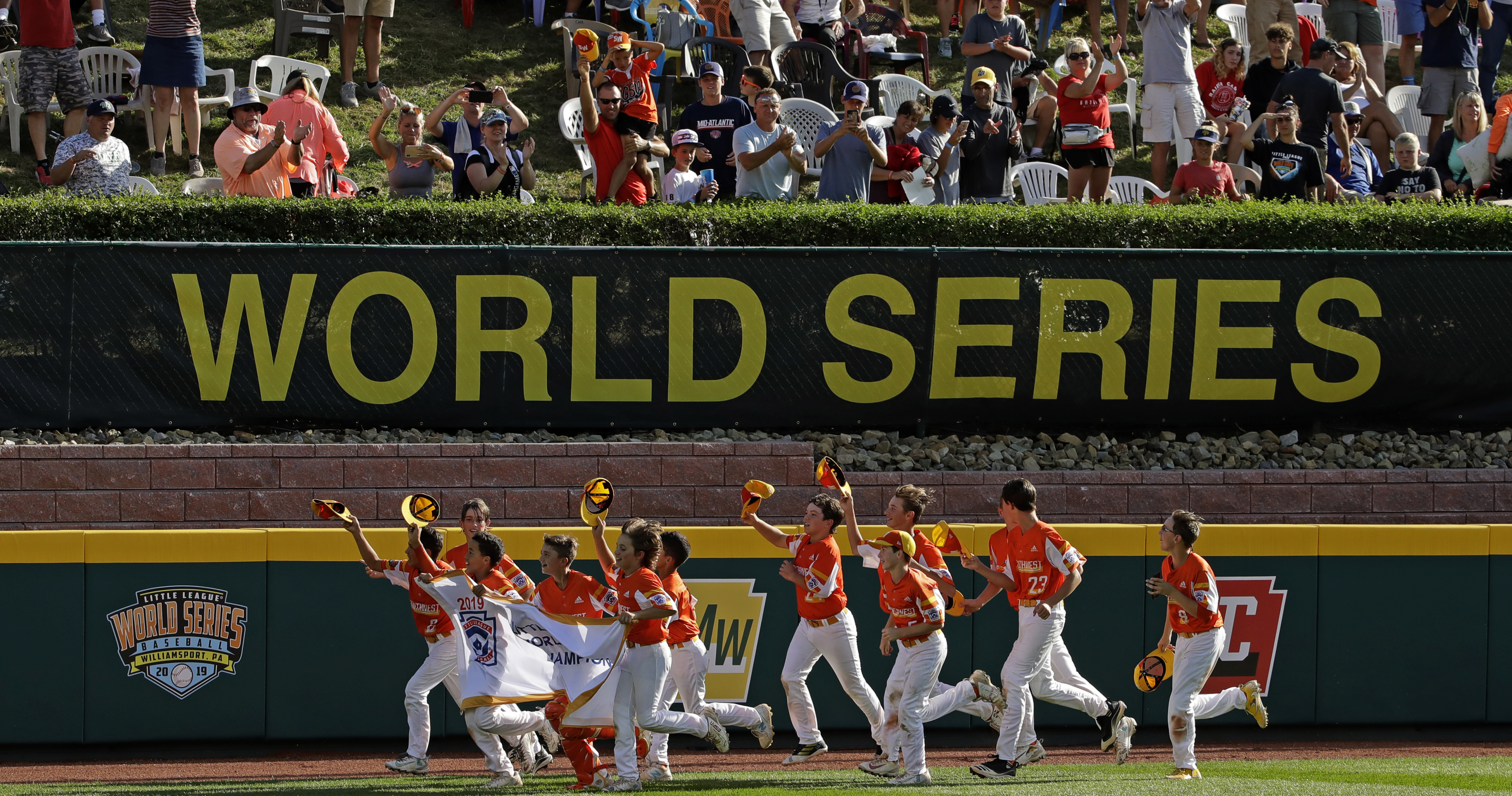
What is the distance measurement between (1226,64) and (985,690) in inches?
391

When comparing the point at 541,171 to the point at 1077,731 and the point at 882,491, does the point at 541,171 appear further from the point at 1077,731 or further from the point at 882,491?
the point at 1077,731

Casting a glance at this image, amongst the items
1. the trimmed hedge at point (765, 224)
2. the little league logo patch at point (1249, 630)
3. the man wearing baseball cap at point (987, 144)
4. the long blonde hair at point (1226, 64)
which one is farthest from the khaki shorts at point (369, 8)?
the little league logo patch at point (1249, 630)

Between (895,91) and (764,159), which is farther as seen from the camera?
(895,91)

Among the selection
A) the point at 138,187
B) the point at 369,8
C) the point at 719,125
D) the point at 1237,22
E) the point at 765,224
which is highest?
the point at 1237,22

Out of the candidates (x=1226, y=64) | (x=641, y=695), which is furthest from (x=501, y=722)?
(x=1226, y=64)

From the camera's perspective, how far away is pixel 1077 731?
10219 mm

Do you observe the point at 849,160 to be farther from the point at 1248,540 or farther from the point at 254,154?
the point at 254,154

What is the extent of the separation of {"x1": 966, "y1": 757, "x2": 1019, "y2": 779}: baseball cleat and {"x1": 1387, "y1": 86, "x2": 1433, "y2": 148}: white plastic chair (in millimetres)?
12633

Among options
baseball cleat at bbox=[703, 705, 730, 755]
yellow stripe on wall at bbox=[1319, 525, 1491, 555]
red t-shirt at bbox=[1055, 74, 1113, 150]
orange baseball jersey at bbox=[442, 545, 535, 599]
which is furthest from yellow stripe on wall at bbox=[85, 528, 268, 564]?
red t-shirt at bbox=[1055, 74, 1113, 150]

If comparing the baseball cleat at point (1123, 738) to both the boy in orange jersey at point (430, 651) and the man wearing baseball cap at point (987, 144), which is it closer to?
the boy in orange jersey at point (430, 651)

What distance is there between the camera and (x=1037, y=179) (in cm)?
1566

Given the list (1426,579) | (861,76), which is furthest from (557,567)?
(861,76)

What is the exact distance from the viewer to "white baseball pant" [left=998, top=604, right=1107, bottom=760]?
853 centimetres

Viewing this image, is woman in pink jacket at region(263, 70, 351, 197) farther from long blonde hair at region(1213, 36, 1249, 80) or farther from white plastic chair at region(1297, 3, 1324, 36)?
white plastic chair at region(1297, 3, 1324, 36)
